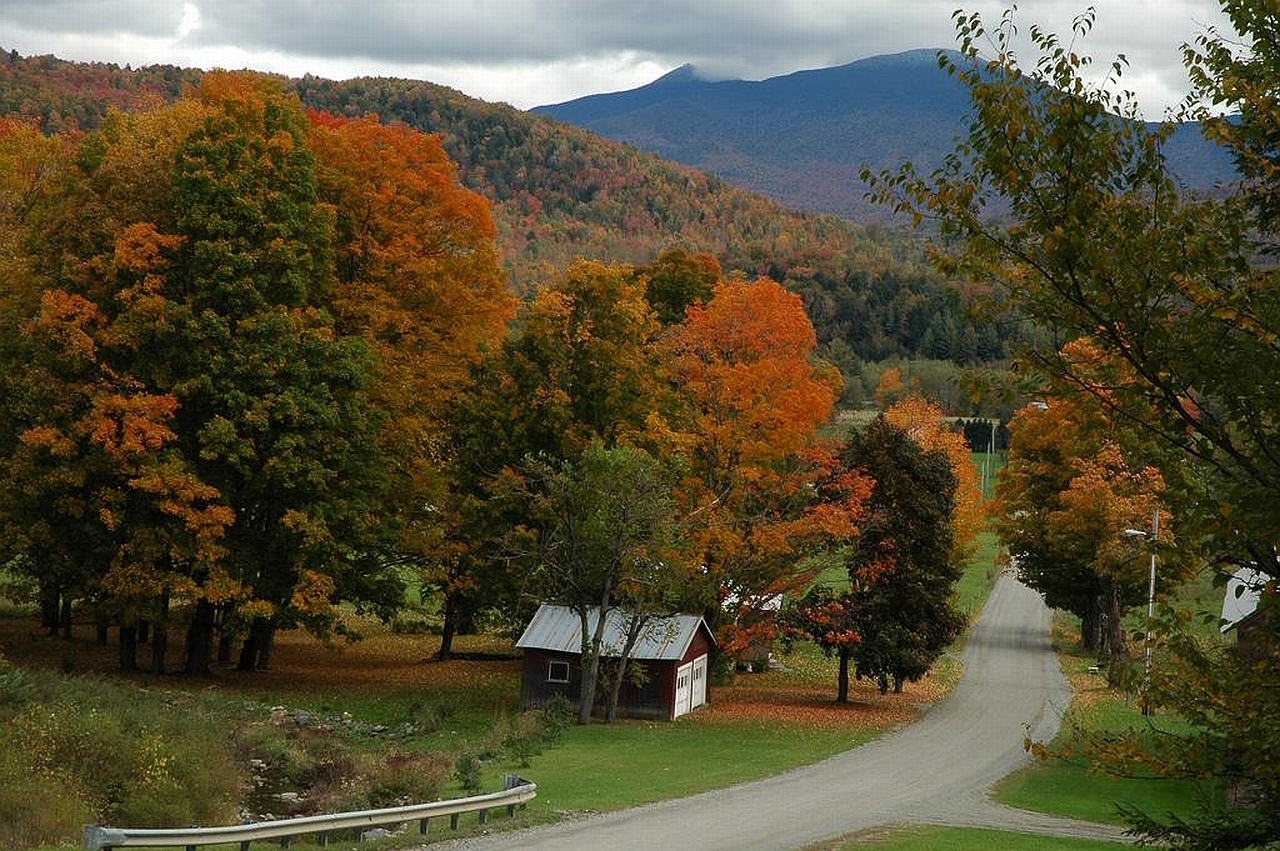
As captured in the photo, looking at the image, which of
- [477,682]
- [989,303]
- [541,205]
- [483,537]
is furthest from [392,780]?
[541,205]

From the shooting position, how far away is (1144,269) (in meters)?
7.88

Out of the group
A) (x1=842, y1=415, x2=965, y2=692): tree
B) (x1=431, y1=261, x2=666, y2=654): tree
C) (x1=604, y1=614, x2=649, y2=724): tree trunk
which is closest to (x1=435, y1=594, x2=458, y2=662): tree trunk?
(x1=431, y1=261, x2=666, y2=654): tree

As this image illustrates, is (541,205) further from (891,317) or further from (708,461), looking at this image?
(708,461)

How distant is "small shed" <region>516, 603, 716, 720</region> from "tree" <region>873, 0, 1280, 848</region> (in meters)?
28.2

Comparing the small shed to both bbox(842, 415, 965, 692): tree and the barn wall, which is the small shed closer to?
the barn wall

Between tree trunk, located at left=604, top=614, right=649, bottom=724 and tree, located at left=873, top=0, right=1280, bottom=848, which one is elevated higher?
tree, located at left=873, top=0, right=1280, bottom=848

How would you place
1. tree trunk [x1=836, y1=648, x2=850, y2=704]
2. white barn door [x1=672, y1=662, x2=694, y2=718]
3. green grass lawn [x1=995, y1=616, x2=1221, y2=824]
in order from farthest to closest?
tree trunk [x1=836, y1=648, x2=850, y2=704] → white barn door [x1=672, y1=662, x2=694, y2=718] → green grass lawn [x1=995, y1=616, x2=1221, y2=824]

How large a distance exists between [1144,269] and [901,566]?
107 ft

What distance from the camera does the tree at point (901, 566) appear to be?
39.5 meters

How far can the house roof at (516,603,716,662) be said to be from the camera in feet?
120

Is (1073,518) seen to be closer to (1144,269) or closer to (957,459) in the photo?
(957,459)

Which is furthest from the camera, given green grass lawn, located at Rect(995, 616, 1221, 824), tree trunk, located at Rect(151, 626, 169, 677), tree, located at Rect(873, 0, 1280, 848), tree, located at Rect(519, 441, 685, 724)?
tree trunk, located at Rect(151, 626, 169, 677)

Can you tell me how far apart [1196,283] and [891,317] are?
16071 centimetres

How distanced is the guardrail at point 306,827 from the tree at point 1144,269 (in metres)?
12.5
